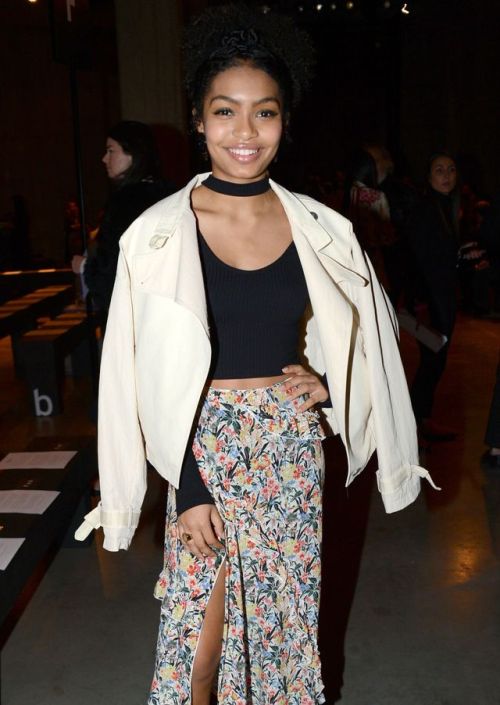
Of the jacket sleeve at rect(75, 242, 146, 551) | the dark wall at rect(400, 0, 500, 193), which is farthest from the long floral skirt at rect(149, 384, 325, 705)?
the dark wall at rect(400, 0, 500, 193)

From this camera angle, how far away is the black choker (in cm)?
172

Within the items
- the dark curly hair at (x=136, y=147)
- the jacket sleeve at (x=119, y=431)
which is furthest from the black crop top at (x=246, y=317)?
the dark curly hair at (x=136, y=147)

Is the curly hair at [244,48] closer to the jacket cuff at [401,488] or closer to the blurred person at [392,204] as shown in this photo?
the jacket cuff at [401,488]

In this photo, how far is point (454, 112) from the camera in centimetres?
1400

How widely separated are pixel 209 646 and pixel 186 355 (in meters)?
0.69

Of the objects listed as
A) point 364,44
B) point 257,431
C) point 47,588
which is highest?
point 364,44

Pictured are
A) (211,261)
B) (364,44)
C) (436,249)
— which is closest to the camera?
(211,261)

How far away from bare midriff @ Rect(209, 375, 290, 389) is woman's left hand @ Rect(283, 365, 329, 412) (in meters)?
0.04

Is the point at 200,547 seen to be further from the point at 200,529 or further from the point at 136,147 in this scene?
the point at 136,147

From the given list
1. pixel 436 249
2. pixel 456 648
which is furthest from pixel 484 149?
pixel 456 648

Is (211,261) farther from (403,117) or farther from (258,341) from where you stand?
(403,117)

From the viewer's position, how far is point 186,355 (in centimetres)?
152

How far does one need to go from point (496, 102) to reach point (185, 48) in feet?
39.0

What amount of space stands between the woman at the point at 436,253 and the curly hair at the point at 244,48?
2632 mm
